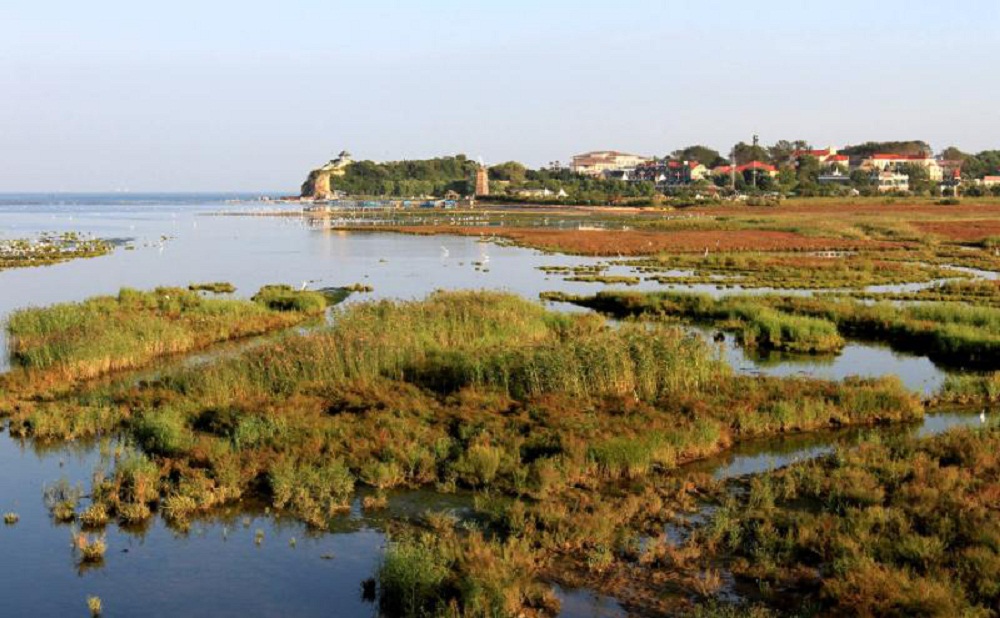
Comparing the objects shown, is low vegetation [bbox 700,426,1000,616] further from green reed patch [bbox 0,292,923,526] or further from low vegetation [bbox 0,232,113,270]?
low vegetation [bbox 0,232,113,270]

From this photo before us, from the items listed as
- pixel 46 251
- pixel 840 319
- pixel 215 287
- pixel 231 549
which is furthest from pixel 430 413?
pixel 46 251

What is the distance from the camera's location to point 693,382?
70.9 ft

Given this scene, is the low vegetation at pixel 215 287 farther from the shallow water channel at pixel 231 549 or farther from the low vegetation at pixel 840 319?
the low vegetation at pixel 840 319

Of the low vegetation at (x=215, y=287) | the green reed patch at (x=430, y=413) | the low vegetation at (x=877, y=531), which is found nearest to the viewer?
the low vegetation at (x=877, y=531)

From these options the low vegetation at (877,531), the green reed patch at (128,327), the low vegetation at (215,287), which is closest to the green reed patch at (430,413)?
the green reed patch at (128,327)

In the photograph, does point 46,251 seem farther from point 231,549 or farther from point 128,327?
point 231,549

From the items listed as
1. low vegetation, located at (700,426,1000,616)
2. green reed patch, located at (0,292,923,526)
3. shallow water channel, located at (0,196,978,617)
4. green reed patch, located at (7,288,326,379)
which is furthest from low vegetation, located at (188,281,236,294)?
low vegetation, located at (700,426,1000,616)

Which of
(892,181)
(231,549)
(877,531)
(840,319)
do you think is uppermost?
(892,181)

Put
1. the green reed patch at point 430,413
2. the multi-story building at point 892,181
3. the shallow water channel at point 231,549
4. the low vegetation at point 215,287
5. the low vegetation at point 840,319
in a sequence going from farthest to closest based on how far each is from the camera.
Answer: the multi-story building at point 892,181 < the low vegetation at point 215,287 < the low vegetation at point 840,319 < the green reed patch at point 430,413 < the shallow water channel at point 231,549

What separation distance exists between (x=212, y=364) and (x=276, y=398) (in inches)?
125

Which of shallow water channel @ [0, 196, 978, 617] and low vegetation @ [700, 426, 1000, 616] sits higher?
low vegetation @ [700, 426, 1000, 616]

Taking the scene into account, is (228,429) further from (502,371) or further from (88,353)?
(88,353)

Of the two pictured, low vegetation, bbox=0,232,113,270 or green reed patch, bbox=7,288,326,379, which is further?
low vegetation, bbox=0,232,113,270

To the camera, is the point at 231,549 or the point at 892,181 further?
the point at 892,181
